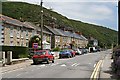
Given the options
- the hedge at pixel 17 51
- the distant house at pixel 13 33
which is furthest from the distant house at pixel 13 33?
the hedge at pixel 17 51

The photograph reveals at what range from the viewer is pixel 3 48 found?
4266 centimetres

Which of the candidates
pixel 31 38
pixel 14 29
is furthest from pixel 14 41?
pixel 31 38

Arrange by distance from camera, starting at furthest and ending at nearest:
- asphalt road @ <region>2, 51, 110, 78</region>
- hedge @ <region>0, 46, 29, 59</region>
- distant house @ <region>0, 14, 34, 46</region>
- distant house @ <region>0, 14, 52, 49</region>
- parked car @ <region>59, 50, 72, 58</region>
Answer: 1. distant house @ <region>0, 14, 34, 46</region>
2. distant house @ <region>0, 14, 52, 49</region>
3. parked car @ <region>59, 50, 72, 58</region>
4. hedge @ <region>0, 46, 29, 59</region>
5. asphalt road @ <region>2, 51, 110, 78</region>

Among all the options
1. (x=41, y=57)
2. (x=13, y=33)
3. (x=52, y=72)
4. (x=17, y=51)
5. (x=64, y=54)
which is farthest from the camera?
(x=13, y=33)

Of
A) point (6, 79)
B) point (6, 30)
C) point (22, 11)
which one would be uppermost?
point (22, 11)

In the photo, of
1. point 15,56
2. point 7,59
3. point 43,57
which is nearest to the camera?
point 7,59

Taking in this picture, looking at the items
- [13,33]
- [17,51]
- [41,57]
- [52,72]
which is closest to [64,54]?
[13,33]

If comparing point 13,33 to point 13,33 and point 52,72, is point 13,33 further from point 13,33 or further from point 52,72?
point 52,72

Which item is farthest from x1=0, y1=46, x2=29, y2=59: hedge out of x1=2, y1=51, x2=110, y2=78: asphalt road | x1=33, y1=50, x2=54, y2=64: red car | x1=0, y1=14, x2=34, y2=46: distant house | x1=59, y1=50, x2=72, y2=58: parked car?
x1=59, y1=50, x2=72, y2=58: parked car

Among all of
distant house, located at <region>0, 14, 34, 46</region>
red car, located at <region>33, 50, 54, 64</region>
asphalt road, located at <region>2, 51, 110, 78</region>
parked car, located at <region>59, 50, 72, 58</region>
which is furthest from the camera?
distant house, located at <region>0, 14, 34, 46</region>

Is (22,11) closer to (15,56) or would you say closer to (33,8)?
(33,8)

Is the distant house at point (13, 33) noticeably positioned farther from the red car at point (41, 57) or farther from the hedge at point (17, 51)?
the red car at point (41, 57)

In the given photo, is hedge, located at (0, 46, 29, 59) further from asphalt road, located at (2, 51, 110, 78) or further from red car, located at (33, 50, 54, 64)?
asphalt road, located at (2, 51, 110, 78)

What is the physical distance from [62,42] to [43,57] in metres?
76.6
